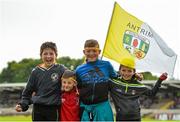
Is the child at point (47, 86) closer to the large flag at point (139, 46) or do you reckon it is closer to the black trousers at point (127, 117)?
the black trousers at point (127, 117)

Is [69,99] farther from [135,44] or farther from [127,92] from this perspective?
[135,44]

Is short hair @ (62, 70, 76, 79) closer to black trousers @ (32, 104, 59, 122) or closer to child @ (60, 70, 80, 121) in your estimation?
child @ (60, 70, 80, 121)

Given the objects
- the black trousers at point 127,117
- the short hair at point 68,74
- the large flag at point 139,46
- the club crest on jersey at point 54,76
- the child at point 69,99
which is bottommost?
the black trousers at point 127,117

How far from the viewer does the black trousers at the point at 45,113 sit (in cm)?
807

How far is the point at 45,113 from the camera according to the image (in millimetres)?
8086

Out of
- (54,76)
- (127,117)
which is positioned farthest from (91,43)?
(127,117)

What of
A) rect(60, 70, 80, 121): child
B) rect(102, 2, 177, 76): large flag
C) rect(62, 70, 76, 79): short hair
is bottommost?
rect(60, 70, 80, 121): child

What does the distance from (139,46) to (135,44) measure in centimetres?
9

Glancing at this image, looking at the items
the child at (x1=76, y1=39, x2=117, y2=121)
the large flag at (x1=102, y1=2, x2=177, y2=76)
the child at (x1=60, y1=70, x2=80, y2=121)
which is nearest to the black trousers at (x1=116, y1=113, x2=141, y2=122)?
the child at (x1=76, y1=39, x2=117, y2=121)

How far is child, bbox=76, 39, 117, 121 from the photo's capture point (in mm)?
8047

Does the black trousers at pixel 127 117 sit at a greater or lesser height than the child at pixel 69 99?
lesser

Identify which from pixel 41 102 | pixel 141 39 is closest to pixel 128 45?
pixel 141 39

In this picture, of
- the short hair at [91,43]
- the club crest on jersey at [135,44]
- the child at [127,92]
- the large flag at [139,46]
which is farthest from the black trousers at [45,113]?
the club crest on jersey at [135,44]

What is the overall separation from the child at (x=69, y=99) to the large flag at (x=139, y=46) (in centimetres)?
146
